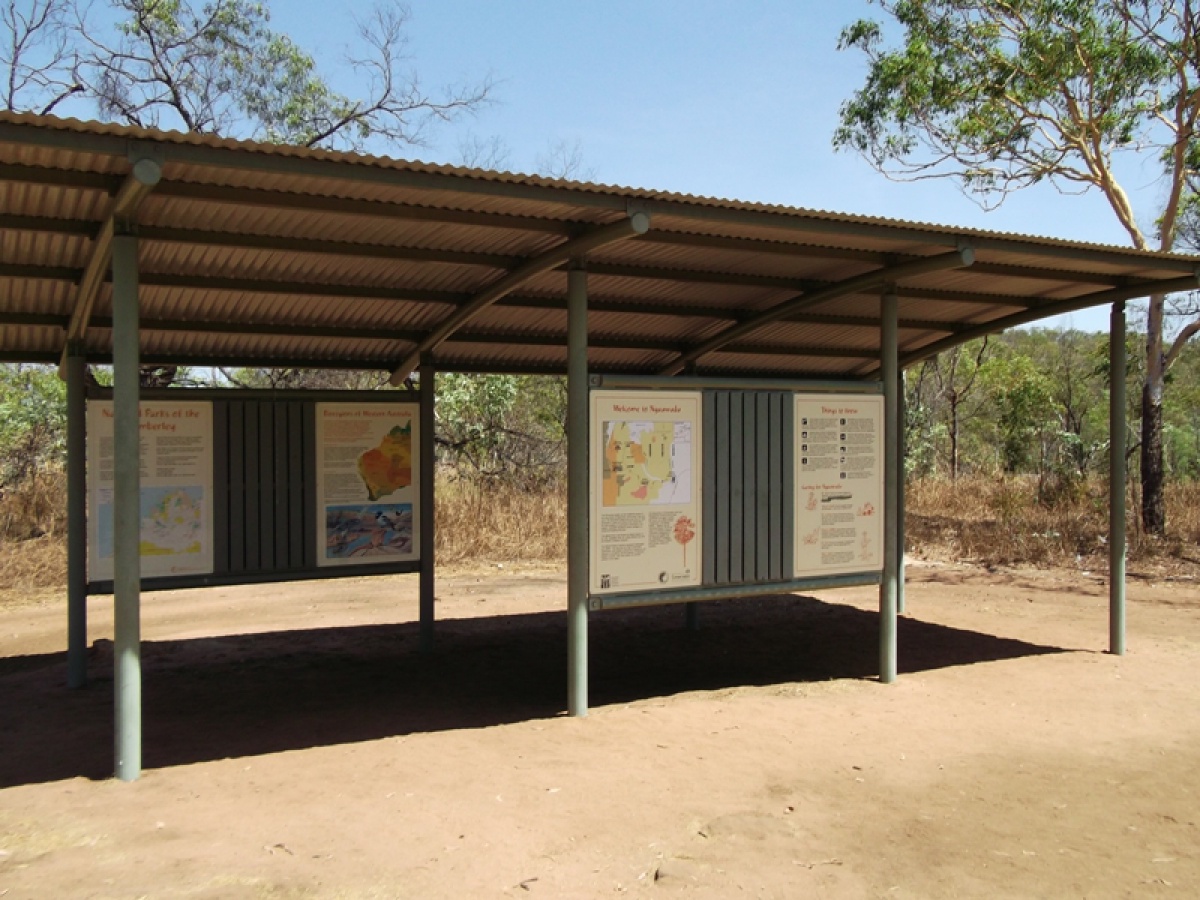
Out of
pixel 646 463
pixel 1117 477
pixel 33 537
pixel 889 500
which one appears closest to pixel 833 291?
pixel 889 500

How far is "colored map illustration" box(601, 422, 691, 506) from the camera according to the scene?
682 centimetres

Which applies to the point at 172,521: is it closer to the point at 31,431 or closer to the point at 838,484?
the point at 838,484

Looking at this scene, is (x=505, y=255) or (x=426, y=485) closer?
(x=505, y=255)

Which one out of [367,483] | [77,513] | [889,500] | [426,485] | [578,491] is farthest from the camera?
[426,485]

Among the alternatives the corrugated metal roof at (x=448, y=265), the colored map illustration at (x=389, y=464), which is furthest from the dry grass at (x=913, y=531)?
the colored map illustration at (x=389, y=464)

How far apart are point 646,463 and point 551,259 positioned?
1593 millimetres

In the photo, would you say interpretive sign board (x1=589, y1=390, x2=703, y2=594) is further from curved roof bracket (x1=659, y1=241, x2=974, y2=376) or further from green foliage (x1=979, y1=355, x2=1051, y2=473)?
green foliage (x1=979, y1=355, x2=1051, y2=473)

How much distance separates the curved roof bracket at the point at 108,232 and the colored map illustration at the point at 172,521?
1428mm

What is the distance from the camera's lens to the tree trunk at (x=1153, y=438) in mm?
16266

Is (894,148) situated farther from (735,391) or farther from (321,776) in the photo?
(321,776)

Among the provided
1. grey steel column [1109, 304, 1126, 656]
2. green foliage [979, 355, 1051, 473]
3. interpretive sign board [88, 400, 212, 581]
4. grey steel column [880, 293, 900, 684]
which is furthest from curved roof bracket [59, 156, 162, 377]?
green foliage [979, 355, 1051, 473]

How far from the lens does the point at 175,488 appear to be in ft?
27.6

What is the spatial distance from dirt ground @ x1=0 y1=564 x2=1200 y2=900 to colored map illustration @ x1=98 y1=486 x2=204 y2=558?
1.13 meters

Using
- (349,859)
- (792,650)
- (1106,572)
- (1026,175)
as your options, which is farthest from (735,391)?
(1026,175)
